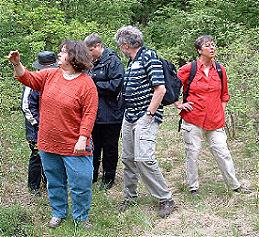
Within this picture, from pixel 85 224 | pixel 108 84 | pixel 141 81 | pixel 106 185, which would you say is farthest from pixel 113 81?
pixel 85 224

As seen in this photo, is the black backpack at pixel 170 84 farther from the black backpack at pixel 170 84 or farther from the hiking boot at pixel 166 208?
the hiking boot at pixel 166 208

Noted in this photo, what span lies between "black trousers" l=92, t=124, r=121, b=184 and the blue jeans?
1.13 meters

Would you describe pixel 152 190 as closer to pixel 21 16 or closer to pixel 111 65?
pixel 111 65

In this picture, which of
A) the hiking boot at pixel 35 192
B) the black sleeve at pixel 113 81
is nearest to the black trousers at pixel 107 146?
the black sleeve at pixel 113 81

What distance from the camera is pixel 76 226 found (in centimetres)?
455

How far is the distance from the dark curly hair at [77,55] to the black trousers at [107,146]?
1.39 meters

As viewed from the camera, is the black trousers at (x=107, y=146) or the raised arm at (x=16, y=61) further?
the black trousers at (x=107, y=146)

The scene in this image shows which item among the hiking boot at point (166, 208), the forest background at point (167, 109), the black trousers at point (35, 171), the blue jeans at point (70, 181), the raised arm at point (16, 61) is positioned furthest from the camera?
the black trousers at point (35, 171)

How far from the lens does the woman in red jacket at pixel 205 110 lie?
5316 mm

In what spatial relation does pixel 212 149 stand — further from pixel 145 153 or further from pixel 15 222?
pixel 15 222

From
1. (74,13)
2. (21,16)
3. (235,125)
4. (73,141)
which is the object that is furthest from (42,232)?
(74,13)

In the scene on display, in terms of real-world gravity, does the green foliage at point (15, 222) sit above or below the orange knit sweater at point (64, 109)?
below

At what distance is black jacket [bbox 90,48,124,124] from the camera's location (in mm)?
5448

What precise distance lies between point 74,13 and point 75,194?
8530mm
